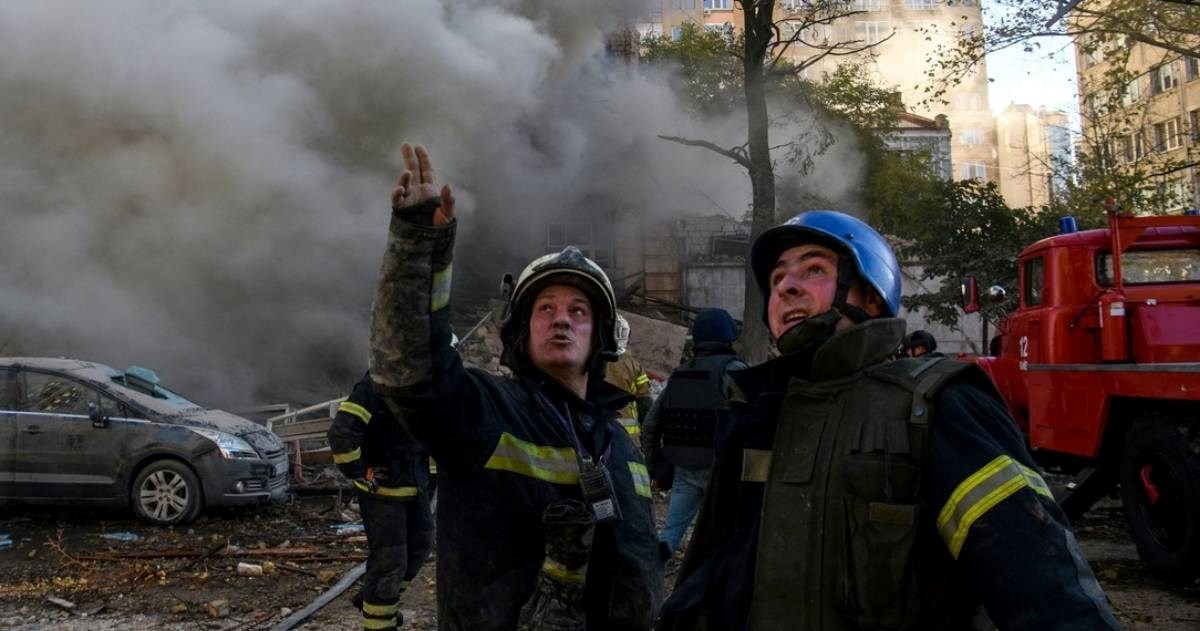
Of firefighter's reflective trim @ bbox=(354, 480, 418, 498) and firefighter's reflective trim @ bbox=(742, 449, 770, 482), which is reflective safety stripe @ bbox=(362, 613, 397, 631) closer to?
firefighter's reflective trim @ bbox=(354, 480, 418, 498)

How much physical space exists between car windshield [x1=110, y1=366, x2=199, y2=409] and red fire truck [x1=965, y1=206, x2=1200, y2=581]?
7766 millimetres

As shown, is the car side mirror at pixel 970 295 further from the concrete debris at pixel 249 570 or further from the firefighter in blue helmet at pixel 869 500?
the firefighter in blue helmet at pixel 869 500

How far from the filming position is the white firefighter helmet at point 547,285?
7.31 ft

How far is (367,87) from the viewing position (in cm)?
1384

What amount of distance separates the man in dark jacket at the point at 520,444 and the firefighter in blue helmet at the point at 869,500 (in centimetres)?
35

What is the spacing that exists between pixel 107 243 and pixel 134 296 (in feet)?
2.80

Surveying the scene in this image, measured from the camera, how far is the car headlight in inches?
311

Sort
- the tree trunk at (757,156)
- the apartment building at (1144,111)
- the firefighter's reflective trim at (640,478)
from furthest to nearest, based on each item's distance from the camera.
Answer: the apartment building at (1144,111)
the tree trunk at (757,156)
the firefighter's reflective trim at (640,478)

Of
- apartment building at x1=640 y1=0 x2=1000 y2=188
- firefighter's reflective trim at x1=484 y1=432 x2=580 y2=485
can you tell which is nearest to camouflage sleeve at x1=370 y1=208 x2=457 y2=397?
firefighter's reflective trim at x1=484 y1=432 x2=580 y2=485

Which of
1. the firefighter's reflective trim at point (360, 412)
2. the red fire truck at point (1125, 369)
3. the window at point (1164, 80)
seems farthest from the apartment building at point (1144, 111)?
the firefighter's reflective trim at point (360, 412)

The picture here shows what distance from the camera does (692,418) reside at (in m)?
5.25

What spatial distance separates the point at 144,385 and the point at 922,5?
5493cm

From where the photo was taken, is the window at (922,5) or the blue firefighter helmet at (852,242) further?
the window at (922,5)

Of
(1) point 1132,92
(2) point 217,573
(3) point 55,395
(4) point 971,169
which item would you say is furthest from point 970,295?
(4) point 971,169
